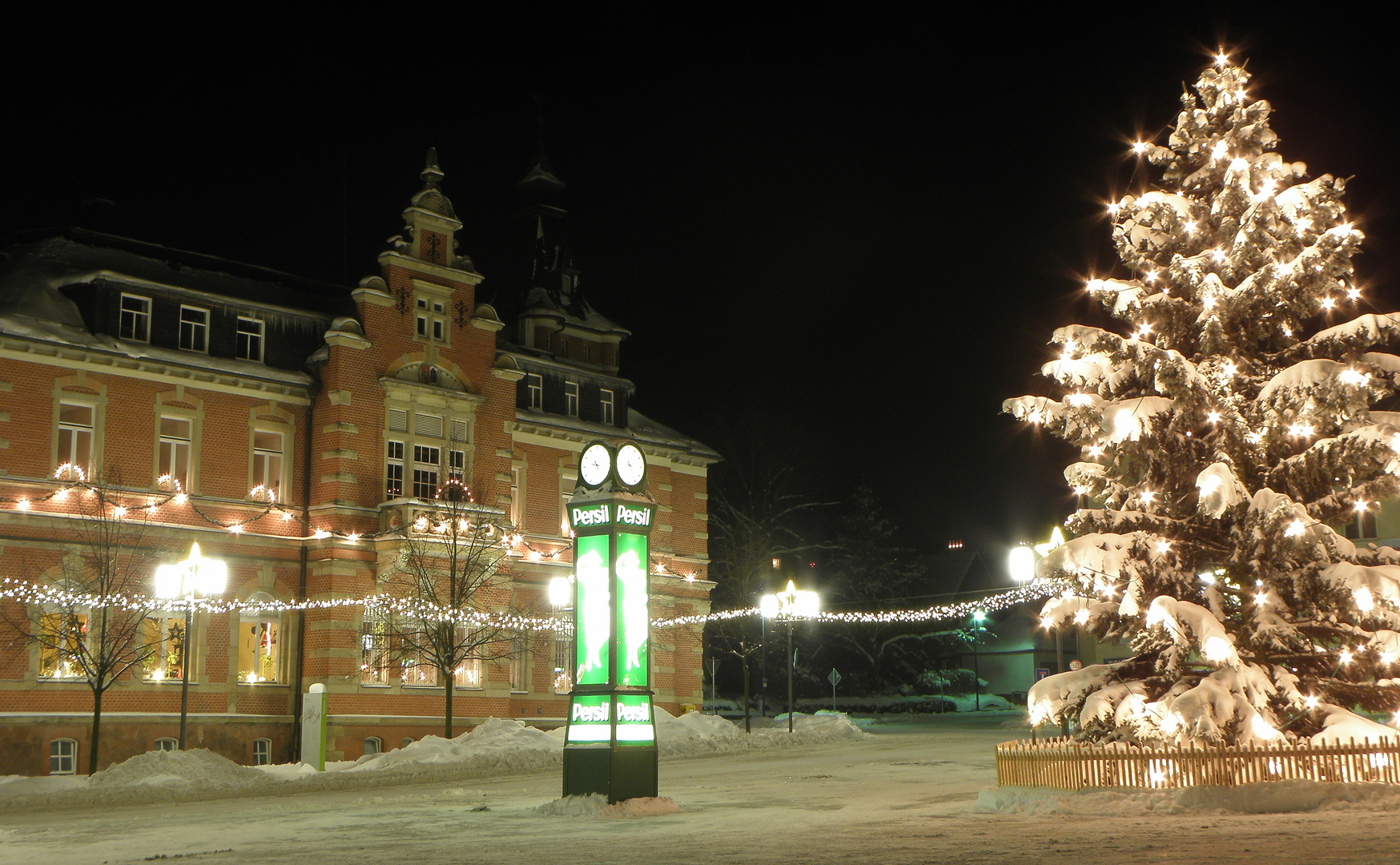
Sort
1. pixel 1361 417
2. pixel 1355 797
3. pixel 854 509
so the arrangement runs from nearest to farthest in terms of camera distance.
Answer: pixel 1355 797 → pixel 1361 417 → pixel 854 509

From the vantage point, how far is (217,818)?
66.7 ft

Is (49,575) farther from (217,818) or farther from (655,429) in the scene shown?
(655,429)

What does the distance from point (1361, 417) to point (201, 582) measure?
22.0 meters

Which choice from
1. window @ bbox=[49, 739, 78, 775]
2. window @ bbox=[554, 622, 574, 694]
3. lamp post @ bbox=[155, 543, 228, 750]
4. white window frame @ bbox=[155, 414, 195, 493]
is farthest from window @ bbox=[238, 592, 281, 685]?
window @ bbox=[554, 622, 574, 694]

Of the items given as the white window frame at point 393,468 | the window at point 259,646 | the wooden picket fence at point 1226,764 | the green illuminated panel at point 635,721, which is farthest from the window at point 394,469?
the wooden picket fence at point 1226,764

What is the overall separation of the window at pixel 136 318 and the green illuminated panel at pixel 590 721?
19.5 m

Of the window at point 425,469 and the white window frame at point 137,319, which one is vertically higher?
the white window frame at point 137,319

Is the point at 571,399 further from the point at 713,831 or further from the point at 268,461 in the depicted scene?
the point at 713,831

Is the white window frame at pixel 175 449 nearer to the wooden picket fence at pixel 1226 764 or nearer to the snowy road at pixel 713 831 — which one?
the snowy road at pixel 713 831

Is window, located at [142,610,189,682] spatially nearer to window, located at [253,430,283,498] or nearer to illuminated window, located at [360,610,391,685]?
window, located at [253,430,283,498]

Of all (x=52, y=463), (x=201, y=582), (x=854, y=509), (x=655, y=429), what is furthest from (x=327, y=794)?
(x=854, y=509)

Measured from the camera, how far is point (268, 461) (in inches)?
1400

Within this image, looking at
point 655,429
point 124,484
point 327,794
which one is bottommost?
point 327,794

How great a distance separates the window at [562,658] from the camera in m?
41.7
